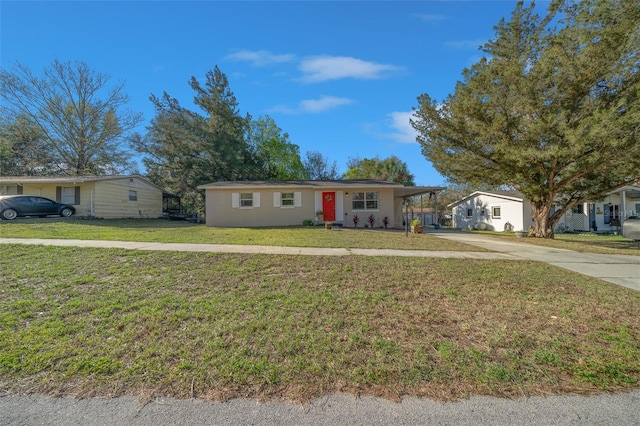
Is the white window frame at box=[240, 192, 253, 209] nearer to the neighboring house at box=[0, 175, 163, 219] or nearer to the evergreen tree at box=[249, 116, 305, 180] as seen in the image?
the neighboring house at box=[0, 175, 163, 219]

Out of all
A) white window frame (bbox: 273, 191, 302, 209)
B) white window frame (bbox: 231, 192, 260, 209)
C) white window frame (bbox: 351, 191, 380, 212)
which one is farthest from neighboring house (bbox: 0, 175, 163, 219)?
white window frame (bbox: 351, 191, 380, 212)

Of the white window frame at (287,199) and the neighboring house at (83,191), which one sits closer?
the white window frame at (287,199)

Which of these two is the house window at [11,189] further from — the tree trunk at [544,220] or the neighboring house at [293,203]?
the tree trunk at [544,220]

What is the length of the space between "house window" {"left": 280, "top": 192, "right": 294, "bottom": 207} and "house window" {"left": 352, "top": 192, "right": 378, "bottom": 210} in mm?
3707

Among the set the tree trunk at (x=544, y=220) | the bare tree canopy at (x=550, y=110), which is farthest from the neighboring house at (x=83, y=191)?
the tree trunk at (x=544, y=220)

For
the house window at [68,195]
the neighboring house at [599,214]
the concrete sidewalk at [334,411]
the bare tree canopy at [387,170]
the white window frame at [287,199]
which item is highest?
the bare tree canopy at [387,170]

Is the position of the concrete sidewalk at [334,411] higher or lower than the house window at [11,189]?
lower

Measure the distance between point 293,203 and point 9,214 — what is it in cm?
1478

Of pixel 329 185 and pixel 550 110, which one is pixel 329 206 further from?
pixel 550 110

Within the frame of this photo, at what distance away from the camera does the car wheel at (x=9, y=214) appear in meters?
15.5

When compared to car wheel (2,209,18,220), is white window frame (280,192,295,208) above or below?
above

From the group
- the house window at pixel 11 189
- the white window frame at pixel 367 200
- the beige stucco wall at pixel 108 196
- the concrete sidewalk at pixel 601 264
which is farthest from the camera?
the house window at pixel 11 189

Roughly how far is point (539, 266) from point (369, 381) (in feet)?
21.1

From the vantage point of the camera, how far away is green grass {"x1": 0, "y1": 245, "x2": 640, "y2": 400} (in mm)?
2713
